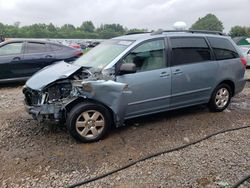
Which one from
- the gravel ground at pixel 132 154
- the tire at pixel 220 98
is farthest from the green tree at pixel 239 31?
the gravel ground at pixel 132 154

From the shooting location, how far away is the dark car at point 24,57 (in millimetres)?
8047

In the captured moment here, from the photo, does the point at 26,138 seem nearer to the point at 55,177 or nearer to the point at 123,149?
the point at 55,177

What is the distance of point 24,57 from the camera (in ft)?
27.0

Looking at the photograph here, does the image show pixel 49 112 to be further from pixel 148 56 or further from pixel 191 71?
pixel 191 71

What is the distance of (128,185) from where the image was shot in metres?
3.26

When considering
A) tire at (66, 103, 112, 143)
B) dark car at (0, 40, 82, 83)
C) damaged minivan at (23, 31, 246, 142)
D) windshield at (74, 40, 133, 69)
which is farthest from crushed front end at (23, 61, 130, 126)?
dark car at (0, 40, 82, 83)

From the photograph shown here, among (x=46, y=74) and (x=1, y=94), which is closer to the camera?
(x=46, y=74)

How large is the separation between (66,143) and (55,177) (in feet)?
3.05

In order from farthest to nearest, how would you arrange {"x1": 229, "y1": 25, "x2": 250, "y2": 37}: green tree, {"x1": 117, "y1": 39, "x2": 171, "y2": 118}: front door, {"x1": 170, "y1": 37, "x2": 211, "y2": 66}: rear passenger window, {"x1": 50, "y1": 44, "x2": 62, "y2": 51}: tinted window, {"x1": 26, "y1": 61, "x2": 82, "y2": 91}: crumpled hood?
{"x1": 229, "y1": 25, "x2": 250, "y2": 37}: green tree < {"x1": 50, "y1": 44, "x2": 62, "y2": 51}: tinted window < {"x1": 170, "y1": 37, "x2": 211, "y2": 66}: rear passenger window < {"x1": 117, "y1": 39, "x2": 171, "y2": 118}: front door < {"x1": 26, "y1": 61, "x2": 82, "y2": 91}: crumpled hood

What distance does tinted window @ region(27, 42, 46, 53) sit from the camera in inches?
332

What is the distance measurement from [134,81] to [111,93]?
19.0 inches

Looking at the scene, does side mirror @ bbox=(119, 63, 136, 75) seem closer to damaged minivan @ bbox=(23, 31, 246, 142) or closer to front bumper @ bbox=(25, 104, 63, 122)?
damaged minivan @ bbox=(23, 31, 246, 142)

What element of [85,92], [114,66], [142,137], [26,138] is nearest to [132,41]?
[114,66]

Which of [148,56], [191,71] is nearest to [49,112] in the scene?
[148,56]
